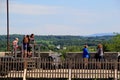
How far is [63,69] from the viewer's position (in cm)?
2598

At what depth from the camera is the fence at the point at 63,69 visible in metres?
25.8

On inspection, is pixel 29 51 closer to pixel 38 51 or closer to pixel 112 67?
pixel 38 51

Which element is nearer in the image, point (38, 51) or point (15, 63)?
point (15, 63)

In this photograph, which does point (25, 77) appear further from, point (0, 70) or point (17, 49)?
point (17, 49)

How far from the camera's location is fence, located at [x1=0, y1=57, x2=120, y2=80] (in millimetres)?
25781

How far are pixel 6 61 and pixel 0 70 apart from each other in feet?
2.49

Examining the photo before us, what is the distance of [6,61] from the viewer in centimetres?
2634

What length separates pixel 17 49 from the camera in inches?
1168

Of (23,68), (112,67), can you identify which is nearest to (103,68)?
(112,67)

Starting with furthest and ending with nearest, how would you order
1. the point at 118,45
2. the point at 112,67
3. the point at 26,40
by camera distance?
the point at 118,45
the point at 26,40
the point at 112,67

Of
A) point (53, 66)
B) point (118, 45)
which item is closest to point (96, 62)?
point (53, 66)

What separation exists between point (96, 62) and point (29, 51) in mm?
4981

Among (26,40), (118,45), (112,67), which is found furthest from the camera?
(118,45)

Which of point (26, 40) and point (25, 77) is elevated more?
→ point (26, 40)
